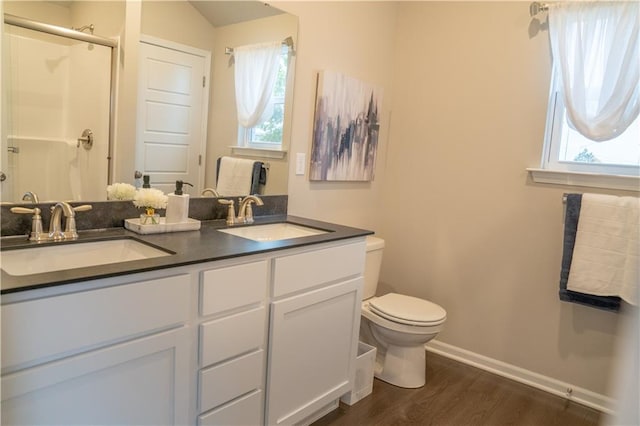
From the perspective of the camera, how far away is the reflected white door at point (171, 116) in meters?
1.82

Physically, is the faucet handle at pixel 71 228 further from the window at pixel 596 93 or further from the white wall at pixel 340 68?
the window at pixel 596 93

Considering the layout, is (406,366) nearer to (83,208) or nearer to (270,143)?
(270,143)

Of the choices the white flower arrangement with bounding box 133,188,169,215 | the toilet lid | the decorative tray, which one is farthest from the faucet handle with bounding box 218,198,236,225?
the toilet lid

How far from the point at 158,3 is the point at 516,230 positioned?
2123 mm

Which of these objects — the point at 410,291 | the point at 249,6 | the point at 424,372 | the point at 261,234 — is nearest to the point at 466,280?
the point at 410,291

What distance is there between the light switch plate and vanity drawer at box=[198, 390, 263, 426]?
3.85 feet

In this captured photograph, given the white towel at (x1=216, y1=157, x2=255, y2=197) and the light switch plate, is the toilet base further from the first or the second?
the white towel at (x1=216, y1=157, x2=255, y2=197)

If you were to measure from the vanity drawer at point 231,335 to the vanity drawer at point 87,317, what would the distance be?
0.12 meters

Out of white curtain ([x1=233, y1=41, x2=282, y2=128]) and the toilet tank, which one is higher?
white curtain ([x1=233, y1=41, x2=282, y2=128])

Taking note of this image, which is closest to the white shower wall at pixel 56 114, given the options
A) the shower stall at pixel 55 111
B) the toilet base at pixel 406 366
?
the shower stall at pixel 55 111

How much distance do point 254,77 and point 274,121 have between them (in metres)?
0.24

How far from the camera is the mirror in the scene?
152 centimetres

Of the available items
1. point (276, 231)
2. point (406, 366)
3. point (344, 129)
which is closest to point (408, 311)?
point (406, 366)

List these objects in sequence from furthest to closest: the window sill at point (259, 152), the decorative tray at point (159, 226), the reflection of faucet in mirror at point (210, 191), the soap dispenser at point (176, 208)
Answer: the window sill at point (259, 152) → the reflection of faucet in mirror at point (210, 191) → the soap dispenser at point (176, 208) → the decorative tray at point (159, 226)
